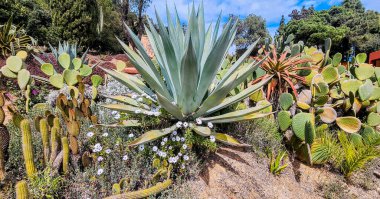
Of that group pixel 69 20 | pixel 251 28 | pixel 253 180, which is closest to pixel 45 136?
pixel 253 180

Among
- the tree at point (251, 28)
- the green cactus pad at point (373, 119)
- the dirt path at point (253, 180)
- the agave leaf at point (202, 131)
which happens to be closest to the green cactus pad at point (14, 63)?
the agave leaf at point (202, 131)

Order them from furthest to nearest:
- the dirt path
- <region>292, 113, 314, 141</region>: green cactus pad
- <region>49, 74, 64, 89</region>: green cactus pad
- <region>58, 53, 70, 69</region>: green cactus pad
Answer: <region>58, 53, 70, 69</region>: green cactus pad
<region>49, 74, 64, 89</region>: green cactus pad
<region>292, 113, 314, 141</region>: green cactus pad
the dirt path

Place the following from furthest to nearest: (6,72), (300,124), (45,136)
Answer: (6,72) → (300,124) → (45,136)

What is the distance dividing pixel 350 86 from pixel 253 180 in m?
2.15

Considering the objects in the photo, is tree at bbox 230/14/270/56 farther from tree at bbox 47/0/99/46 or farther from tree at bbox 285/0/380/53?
tree at bbox 47/0/99/46

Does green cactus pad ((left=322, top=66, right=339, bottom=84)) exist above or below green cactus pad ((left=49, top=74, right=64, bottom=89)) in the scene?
below

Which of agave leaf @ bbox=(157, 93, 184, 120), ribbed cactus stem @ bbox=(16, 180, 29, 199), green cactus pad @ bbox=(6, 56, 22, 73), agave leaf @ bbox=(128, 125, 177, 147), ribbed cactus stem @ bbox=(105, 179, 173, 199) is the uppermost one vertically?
green cactus pad @ bbox=(6, 56, 22, 73)

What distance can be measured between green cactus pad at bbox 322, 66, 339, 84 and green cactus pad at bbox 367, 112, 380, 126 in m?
0.64

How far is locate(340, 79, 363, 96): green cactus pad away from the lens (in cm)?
349

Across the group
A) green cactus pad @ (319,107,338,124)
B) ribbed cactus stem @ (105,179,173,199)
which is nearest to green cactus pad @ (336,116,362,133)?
green cactus pad @ (319,107,338,124)

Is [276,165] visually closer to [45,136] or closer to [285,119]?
[285,119]

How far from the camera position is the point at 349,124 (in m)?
3.03

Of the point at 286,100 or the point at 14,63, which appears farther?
the point at 14,63

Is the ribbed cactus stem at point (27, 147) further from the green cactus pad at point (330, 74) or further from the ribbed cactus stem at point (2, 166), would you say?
the green cactus pad at point (330, 74)
